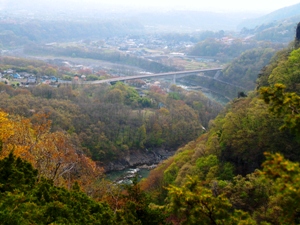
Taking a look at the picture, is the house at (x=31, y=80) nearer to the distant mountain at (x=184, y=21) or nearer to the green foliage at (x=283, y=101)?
the green foliage at (x=283, y=101)

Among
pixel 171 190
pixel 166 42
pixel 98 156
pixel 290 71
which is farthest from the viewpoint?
pixel 166 42

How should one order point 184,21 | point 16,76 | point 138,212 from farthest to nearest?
point 184,21 → point 16,76 → point 138,212

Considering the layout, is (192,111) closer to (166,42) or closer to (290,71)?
(290,71)

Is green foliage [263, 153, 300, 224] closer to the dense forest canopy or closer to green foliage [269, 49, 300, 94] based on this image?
the dense forest canopy

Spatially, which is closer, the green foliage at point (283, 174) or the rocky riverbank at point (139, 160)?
the green foliage at point (283, 174)

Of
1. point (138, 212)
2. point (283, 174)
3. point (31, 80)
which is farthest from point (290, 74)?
point (31, 80)

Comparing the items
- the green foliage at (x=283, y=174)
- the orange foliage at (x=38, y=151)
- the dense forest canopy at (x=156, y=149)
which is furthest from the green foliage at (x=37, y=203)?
the green foliage at (x=283, y=174)

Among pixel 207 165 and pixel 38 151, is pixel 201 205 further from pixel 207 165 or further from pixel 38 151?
pixel 207 165

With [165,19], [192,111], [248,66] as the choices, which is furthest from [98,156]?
[165,19]
